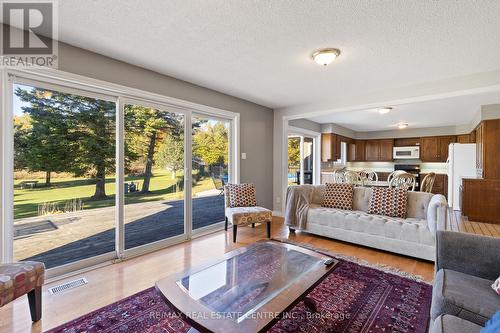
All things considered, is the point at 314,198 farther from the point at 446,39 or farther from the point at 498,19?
the point at 498,19

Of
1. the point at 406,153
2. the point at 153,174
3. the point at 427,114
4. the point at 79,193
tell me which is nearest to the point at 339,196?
the point at 153,174

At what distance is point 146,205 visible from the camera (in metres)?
3.25

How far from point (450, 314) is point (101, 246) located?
3.30 m

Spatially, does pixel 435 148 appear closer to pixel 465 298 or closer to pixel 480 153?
pixel 480 153

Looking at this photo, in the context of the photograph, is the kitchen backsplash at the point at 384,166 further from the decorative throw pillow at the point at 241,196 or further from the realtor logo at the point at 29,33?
the realtor logo at the point at 29,33

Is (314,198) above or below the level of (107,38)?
below

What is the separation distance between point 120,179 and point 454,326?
320 centimetres

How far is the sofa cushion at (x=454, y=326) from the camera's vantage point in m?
1.04

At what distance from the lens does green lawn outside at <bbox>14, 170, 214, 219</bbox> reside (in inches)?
90.2

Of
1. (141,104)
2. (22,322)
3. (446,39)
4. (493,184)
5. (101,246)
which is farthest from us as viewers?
(493,184)

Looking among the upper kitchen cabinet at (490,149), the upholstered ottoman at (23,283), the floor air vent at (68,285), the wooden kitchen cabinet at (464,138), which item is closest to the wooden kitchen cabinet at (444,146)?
the wooden kitchen cabinet at (464,138)

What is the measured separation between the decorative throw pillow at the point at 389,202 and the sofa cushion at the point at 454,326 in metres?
2.38

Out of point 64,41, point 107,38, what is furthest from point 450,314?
point 64,41

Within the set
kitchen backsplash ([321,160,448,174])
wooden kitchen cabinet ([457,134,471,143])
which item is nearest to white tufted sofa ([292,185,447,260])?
kitchen backsplash ([321,160,448,174])
